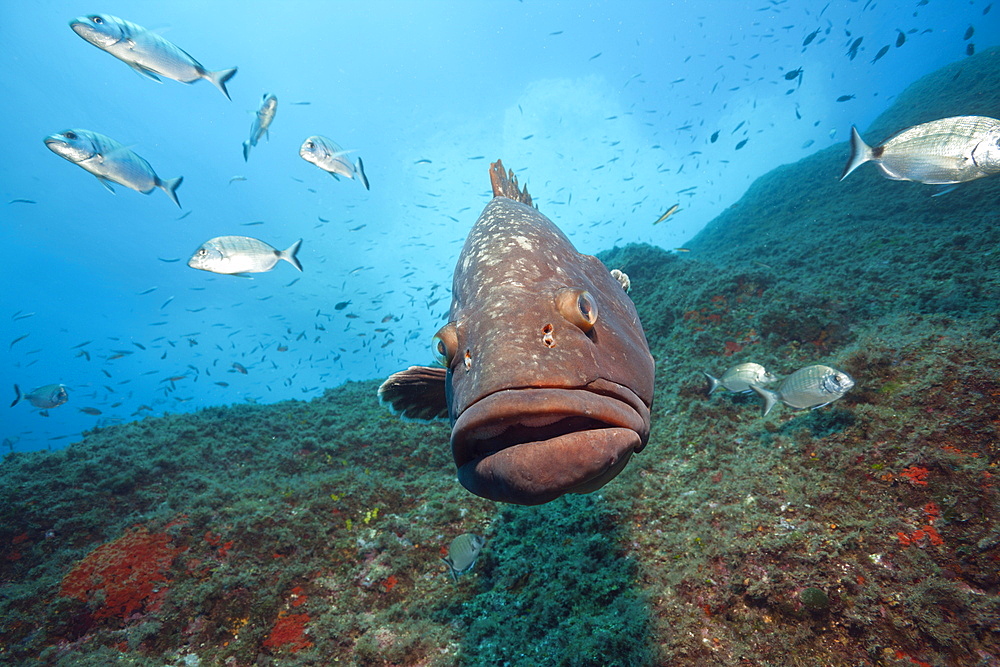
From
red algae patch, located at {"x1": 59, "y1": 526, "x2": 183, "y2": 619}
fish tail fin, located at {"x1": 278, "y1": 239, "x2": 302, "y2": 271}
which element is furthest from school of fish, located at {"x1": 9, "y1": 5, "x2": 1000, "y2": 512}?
red algae patch, located at {"x1": 59, "y1": 526, "x2": 183, "y2": 619}

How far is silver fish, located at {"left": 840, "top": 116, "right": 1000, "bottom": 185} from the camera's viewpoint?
3535 millimetres

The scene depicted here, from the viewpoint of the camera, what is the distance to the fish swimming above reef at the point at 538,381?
5.82 ft

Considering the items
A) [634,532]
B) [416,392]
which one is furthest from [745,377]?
[416,392]

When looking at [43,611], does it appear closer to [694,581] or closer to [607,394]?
Answer: [607,394]

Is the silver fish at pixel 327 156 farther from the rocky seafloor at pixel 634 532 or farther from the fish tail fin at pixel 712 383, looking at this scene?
the fish tail fin at pixel 712 383

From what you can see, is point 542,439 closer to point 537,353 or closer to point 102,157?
point 537,353

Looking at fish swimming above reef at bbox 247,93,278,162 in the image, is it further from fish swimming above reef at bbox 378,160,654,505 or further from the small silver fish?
the small silver fish

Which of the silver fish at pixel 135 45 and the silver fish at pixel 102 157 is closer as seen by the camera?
the silver fish at pixel 135 45

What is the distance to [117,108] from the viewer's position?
175 feet

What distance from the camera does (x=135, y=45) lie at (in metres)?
4.85

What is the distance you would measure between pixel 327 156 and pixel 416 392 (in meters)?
5.31

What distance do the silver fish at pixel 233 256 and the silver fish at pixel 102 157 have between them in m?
1.09

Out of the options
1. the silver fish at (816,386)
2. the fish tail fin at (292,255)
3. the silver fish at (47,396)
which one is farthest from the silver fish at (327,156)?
the silver fish at (47,396)

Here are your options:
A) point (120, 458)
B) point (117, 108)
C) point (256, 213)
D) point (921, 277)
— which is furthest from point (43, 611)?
point (256, 213)
